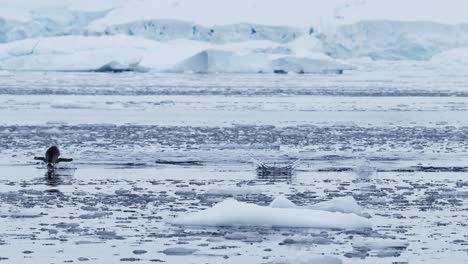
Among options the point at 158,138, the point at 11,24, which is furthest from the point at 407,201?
the point at 11,24

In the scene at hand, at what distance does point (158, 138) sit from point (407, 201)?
25.7ft

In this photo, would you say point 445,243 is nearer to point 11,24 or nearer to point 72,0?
point 11,24

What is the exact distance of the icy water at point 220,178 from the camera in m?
7.46

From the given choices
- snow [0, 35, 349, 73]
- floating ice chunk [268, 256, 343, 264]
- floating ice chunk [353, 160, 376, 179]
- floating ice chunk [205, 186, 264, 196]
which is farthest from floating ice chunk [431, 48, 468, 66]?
floating ice chunk [268, 256, 343, 264]

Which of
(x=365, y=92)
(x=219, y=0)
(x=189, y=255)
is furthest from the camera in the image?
(x=219, y=0)

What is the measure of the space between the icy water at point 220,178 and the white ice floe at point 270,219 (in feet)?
0.46

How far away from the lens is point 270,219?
838 cm

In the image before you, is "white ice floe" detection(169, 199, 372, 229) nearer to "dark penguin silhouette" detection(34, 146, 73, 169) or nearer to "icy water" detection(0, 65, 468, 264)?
"icy water" detection(0, 65, 468, 264)

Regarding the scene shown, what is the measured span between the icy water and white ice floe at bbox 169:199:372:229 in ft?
0.46

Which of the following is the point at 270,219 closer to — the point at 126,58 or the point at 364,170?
the point at 364,170

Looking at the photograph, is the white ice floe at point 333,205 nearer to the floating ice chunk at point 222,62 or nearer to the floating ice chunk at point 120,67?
the floating ice chunk at point 222,62

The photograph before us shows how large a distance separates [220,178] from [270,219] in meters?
3.36

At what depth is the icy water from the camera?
7457 mm

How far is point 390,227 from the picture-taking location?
8.34m
